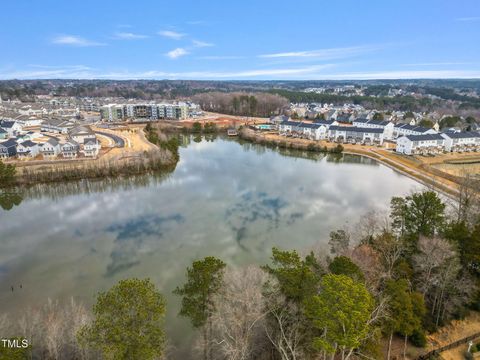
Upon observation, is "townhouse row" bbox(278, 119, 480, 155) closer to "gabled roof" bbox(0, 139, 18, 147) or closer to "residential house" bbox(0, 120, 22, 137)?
"gabled roof" bbox(0, 139, 18, 147)

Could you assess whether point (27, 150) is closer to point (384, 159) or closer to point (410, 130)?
point (384, 159)

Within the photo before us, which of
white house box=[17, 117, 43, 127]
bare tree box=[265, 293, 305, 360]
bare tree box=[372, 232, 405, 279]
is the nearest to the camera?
bare tree box=[265, 293, 305, 360]

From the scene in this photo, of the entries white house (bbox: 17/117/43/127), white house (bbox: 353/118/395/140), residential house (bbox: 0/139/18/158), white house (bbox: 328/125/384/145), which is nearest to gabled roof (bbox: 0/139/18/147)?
residential house (bbox: 0/139/18/158)

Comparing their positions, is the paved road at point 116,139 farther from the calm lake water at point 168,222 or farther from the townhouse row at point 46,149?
the calm lake water at point 168,222

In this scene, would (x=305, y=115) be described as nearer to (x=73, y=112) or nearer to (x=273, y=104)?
(x=273, y=104)

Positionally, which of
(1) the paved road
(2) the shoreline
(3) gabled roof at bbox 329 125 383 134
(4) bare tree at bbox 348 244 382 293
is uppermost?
(3) gabled roof at bbox 329 125 383 134

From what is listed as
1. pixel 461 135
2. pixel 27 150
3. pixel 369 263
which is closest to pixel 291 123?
pixel 461 135
